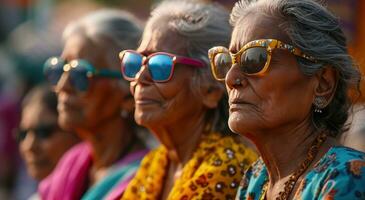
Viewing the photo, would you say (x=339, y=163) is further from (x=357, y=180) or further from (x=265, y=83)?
(x=265, y=83)

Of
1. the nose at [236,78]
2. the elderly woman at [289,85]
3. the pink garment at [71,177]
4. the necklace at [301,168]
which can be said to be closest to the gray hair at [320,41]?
the elderly woman at [289,85]

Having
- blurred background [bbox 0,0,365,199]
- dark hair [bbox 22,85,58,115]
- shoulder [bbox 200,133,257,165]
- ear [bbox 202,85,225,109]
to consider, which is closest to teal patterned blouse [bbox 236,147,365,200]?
shoulder [bbox 200,133,257,165]

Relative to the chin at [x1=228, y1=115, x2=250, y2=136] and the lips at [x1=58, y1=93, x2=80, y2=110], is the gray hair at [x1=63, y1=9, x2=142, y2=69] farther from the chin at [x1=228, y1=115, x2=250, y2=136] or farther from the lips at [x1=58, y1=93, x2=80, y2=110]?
the chin at [x1=228, y1=115, x2=250, y2=136]

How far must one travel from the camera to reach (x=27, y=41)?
1330 centimetres

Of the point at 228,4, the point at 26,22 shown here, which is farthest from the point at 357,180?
the point at 26,22

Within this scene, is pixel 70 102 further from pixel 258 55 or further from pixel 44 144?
pixel 258 55

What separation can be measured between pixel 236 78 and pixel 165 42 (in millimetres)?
1071

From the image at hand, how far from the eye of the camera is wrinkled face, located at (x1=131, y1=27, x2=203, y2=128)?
17.5 feet

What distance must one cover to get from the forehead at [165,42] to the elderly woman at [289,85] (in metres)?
0.91

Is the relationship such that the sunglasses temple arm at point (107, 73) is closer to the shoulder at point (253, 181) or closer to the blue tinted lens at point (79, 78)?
the blue tinted lens at point (79, 78)

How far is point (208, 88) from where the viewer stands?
5426mm

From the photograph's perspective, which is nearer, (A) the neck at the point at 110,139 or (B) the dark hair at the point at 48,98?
(A) the neck at the point at 110,139

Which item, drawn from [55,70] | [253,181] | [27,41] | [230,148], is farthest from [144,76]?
[27,41]

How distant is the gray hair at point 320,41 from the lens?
4305 millimetres
